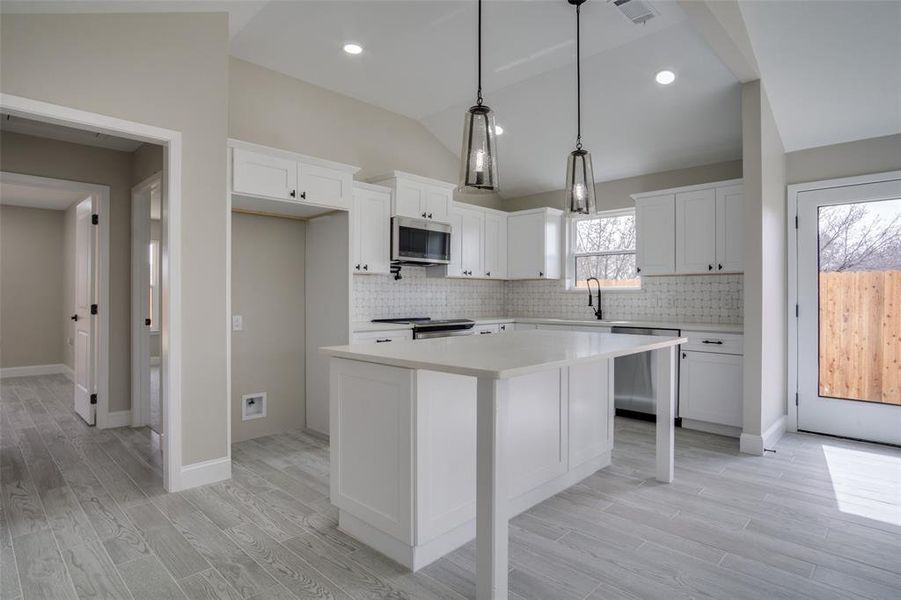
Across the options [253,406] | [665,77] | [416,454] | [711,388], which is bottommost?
[253,406]

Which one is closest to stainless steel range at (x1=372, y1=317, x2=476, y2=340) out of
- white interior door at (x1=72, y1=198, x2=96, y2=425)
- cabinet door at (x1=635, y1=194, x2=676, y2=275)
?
cabinet door at (x1=635, y1=194, x2=676, y2=275)

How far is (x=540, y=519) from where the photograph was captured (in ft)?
8.63

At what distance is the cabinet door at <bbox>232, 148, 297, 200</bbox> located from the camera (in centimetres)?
336

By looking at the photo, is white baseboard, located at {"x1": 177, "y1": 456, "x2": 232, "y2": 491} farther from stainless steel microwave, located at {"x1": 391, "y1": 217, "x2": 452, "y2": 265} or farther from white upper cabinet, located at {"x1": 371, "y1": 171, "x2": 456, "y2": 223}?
white upper cabinet, located at {"x1": 371, "y1": 171, "x2": 456, "y2": 223}

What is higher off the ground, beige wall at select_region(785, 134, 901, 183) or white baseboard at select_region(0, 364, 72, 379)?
beige wall at select_region(785, 134, 901, 183)

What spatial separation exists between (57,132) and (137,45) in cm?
190

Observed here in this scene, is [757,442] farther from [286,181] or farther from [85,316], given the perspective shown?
[85,316]

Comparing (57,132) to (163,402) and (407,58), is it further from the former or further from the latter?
(407,58)

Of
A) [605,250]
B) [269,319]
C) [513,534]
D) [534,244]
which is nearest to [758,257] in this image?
[605,250]

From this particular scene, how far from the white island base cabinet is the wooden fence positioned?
9.82 feet

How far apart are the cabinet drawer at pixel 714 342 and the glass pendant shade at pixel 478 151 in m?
3.03

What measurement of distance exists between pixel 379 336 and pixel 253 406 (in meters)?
1.20

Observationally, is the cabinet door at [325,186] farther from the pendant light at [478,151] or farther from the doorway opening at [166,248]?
the pendant light at [478,151]

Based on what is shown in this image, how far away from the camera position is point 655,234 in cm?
487
